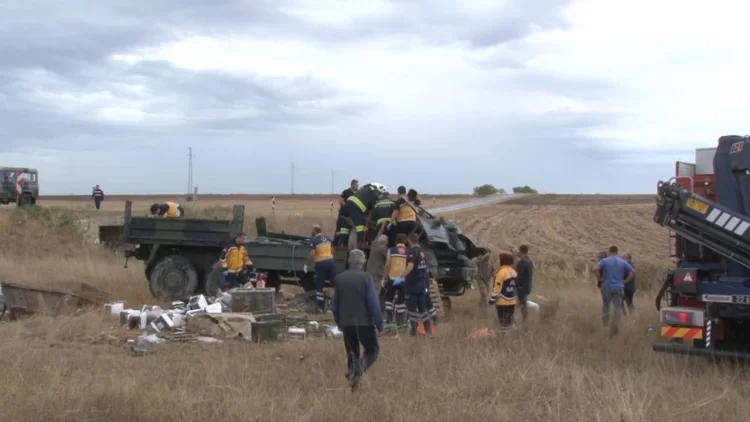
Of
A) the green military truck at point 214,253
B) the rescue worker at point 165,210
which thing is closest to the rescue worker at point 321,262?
the green military truck at point 214,253

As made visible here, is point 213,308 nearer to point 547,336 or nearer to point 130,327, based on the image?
point 130,327

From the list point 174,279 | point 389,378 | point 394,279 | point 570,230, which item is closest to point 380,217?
point 394,279

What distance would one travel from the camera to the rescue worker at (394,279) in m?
12.2

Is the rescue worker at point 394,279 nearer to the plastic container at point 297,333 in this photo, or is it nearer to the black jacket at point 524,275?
the plastic container at point 297,333

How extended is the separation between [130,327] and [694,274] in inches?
311

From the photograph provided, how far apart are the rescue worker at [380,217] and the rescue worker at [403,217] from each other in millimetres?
183

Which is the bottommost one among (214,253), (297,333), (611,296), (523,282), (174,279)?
(297,333)

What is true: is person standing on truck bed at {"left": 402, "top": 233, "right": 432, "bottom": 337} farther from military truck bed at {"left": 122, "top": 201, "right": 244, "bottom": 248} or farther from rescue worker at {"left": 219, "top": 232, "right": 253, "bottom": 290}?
military truck bed at {"left": 122, "top": 201, "right": 244, "bottom": 248}

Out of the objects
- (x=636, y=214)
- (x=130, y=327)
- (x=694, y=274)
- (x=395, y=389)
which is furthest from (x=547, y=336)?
(x=636, y=214)

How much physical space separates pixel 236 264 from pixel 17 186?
25656mm

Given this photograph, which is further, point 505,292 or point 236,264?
point 236,264

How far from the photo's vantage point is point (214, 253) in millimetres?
16047

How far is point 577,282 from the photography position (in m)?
20.3

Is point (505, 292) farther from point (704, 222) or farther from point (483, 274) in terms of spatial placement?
point (483, 274)
